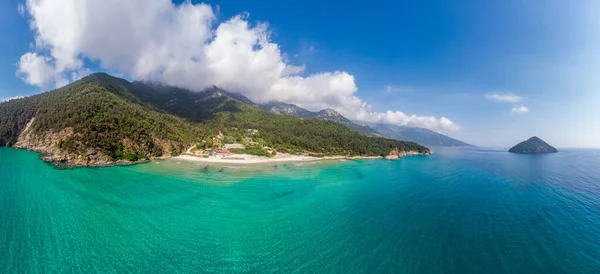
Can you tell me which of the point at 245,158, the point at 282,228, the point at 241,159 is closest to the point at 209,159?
the point at 241,159

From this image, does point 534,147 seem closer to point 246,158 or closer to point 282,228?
point 246,158

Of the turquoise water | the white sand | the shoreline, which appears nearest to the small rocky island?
the shoreline

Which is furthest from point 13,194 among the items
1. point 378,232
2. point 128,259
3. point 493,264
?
point 493,264

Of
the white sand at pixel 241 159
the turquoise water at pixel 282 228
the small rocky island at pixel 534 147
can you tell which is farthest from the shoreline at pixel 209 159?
the small rocky island at pixel 534 147

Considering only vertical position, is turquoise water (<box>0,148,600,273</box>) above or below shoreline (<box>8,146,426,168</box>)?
below

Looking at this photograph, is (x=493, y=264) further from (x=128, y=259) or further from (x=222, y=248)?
(x=128, y=259)

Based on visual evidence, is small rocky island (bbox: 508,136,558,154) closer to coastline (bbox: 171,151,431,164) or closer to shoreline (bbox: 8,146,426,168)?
shoreline (bbox: 8,146,426,168)

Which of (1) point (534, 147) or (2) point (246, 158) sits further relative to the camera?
(1) point (534, 147)

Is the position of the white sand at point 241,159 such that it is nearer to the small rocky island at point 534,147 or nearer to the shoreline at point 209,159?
the shoreline at point 209,159
